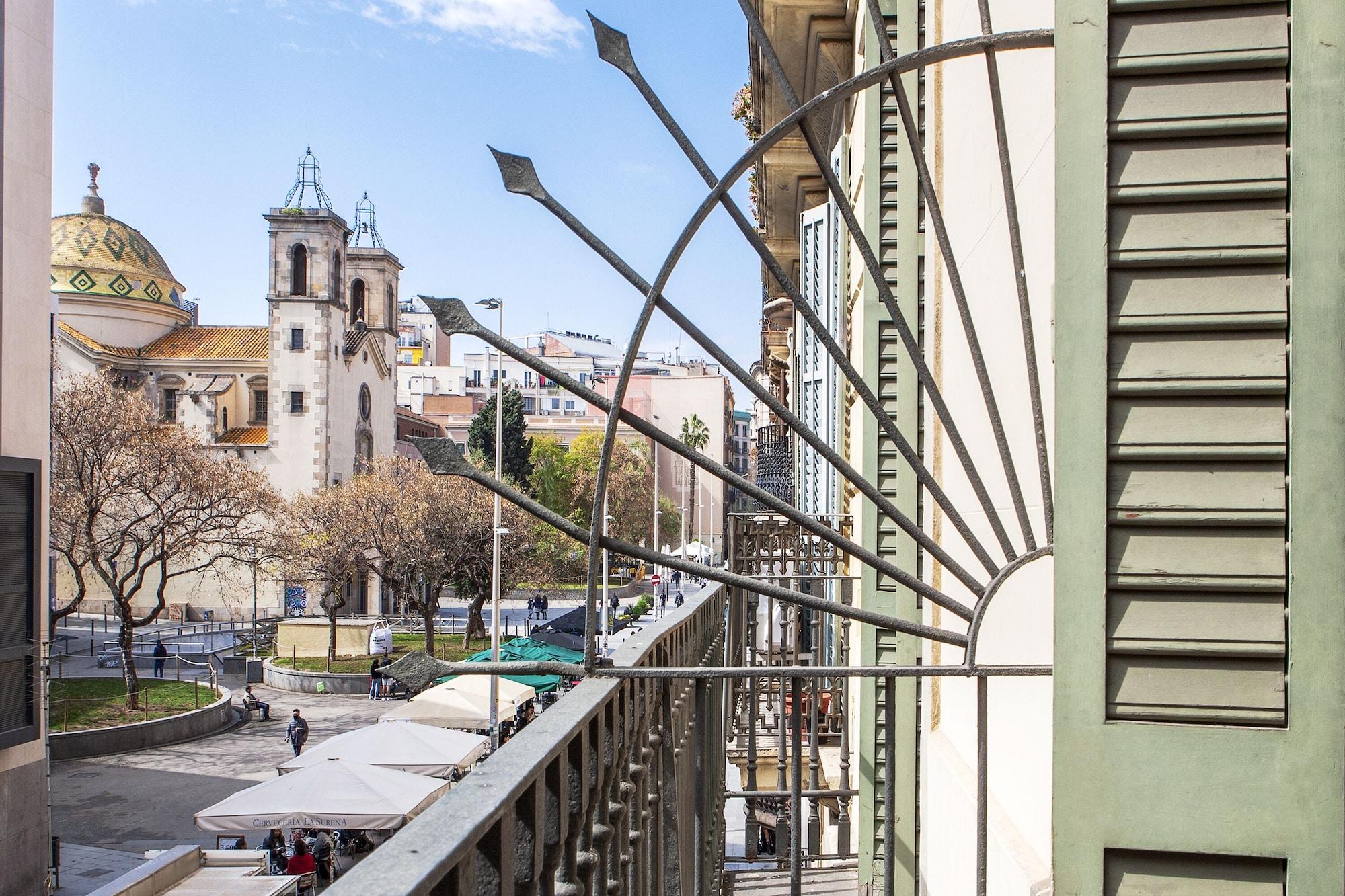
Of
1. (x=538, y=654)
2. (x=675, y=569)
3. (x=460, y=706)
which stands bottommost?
(x=460, y=706)

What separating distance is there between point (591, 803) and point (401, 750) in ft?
48.1

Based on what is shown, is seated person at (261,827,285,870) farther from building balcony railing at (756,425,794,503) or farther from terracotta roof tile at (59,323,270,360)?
terracotta roof tile at (59,323,270,360)

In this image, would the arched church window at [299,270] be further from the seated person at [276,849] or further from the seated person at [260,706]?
the seated person at [276,849]

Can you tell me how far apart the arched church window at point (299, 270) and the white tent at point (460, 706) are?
35.0 meters

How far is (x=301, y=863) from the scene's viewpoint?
46.1 ft

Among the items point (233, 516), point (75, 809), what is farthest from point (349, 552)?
point (75, 809)

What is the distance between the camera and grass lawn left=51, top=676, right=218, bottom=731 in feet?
84.0

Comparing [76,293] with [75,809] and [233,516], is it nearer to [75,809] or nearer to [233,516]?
[233,516]

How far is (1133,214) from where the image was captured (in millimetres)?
1750

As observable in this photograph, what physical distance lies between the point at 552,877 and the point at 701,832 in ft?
4.05

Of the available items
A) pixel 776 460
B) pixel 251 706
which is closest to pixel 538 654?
pixel 776 460

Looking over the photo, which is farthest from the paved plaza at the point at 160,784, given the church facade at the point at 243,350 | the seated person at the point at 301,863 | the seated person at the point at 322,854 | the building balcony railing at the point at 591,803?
the church facade at the point at 243,350

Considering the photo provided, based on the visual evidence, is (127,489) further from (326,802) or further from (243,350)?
(243,350)

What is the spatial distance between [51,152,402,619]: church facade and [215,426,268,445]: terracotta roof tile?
7 centimetres
